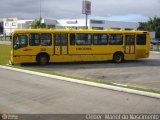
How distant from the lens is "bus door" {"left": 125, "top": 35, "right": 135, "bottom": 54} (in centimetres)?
2468

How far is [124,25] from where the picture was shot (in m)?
110

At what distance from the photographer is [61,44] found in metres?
22.9

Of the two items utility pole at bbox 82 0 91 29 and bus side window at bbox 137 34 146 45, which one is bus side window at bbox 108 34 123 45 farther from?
utility pole at bbox 82 0 91 29

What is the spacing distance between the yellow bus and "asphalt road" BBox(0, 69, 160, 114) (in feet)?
25.4

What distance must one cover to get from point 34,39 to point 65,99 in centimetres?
1176

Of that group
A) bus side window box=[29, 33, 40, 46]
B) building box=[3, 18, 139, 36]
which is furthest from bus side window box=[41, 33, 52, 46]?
building box=[3, 18, 139, 36]

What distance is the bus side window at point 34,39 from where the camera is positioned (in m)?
22.4

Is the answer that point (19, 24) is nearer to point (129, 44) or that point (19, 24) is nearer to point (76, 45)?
point (129, 44)

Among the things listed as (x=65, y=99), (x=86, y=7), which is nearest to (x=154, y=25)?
(x=86, y=7)

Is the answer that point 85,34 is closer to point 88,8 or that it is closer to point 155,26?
point 88,8

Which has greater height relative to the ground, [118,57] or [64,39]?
[64,39]

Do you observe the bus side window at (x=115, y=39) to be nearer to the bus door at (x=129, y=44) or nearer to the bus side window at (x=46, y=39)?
the bus door at (x=129, y=44)

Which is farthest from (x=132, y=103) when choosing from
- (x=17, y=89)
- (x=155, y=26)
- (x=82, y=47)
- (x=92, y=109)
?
(x=155, y=26)

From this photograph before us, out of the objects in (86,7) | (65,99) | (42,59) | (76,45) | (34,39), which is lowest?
(65,99)
